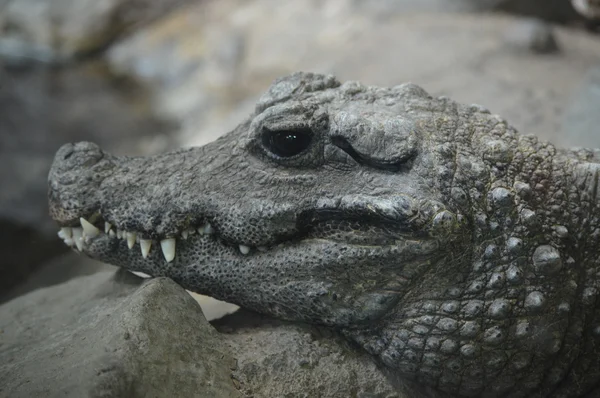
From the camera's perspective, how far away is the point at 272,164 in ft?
9.53

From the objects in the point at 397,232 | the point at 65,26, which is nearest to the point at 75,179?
the point at 397,232

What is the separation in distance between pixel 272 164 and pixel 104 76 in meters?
8.49

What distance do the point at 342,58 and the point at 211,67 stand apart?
2.94m

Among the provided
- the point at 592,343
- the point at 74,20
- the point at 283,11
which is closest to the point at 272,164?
the point at 592,343

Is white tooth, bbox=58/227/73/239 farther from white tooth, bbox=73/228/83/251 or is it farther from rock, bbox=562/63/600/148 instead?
rock, bbox=562/63/600/148

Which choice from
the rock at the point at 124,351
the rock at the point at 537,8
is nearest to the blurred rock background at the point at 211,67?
the rock at the point at 537,8

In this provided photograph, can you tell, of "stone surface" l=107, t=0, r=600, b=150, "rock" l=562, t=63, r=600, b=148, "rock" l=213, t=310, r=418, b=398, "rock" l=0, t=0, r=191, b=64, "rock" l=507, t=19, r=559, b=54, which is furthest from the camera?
"rock" l=0, t=0, r=191, b=64

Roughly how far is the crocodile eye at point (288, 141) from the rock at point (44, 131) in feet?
9.62

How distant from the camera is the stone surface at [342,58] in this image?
18.2ft

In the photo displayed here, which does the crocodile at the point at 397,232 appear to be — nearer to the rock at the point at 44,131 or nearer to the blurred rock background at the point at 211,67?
the blurred rock background at the point at 211,67

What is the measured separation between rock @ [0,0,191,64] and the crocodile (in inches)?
354

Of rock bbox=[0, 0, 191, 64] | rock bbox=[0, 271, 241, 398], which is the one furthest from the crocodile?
rock bbox=[0, 0, 191, 64]

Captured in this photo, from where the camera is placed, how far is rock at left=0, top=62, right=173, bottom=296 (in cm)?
539

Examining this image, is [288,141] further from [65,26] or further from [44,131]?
[65,26]
